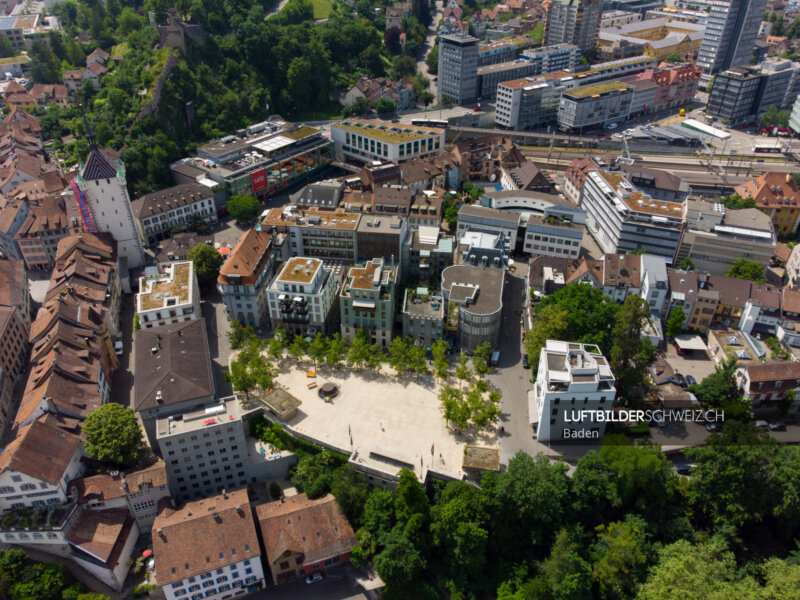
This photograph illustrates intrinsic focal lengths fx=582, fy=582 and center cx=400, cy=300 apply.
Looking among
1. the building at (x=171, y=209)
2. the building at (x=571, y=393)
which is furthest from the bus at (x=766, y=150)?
the building at (x=171, y=209)

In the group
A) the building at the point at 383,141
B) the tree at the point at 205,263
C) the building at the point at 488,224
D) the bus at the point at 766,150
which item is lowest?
the tree at the point at 205,263

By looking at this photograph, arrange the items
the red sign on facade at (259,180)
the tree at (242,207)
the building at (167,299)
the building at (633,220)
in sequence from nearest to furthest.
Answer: the building at (167,299) → the building at (633,220) → the tree at (242,207) → the red sign on facade at (259,180)

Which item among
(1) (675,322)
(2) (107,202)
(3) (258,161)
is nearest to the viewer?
(1) (675,322)

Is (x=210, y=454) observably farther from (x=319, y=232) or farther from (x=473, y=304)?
(x=319, y=232)

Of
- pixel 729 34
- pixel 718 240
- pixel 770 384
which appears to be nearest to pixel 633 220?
pixel 718 240

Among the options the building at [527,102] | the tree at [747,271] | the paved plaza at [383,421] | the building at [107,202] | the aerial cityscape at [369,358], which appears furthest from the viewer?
the building at [527,102]

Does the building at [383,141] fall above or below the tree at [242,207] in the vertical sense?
above

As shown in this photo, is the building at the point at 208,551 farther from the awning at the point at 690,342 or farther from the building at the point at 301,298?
the awning at the point at 690,342
